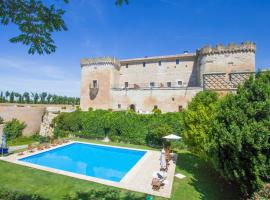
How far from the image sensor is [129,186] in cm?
874

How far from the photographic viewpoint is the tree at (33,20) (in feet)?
12.1

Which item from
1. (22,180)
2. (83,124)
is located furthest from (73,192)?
(83,124)

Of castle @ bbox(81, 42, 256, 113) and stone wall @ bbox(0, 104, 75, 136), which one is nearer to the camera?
stone wall @ bbox(0, 104, 75, 136)

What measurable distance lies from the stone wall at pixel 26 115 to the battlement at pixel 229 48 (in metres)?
26.1

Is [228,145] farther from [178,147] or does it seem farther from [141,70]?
[141,70]

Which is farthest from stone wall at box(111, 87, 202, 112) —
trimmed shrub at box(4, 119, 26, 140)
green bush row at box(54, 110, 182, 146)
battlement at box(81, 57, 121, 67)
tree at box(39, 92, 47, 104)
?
tree at box(39, 92, 47, 104)

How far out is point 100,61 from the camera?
30.0 meters

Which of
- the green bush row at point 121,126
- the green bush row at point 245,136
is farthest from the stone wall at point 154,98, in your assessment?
the green bush row at point 245,136

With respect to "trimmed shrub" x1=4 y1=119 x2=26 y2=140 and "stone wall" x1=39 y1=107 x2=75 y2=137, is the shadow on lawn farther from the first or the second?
"trimmed shrub" x1=4 y1=119 x2=26 y2=140

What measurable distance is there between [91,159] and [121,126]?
636cm

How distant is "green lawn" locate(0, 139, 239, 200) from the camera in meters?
7.93

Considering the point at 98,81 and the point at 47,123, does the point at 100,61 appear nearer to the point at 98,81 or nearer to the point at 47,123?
the point at 98,81

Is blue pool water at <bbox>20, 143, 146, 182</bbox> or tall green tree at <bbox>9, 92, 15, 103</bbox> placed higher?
tall green tree at <bbox>9, 92, 15, 103</bbox>

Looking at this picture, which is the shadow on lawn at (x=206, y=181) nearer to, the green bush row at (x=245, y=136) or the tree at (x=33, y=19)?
the green bush row at (x=245, y=136)
